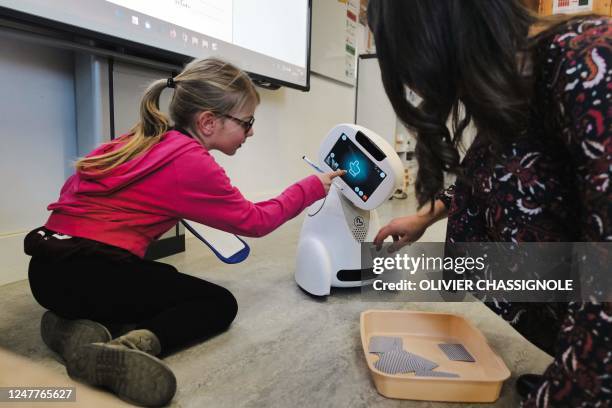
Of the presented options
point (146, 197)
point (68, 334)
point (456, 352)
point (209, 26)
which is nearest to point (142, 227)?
point (146, 197)

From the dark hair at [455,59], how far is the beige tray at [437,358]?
35 centimetres

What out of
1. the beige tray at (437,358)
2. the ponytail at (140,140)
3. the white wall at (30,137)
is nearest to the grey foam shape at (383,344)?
the beige tray at (437,358)

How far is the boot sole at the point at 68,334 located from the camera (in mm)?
699

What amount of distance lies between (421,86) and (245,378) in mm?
494

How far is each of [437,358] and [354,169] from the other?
1.36 ft

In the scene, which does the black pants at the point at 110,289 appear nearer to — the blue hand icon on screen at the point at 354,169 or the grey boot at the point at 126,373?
the grey boot at the point at 126,373

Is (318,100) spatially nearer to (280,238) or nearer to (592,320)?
(280,238)

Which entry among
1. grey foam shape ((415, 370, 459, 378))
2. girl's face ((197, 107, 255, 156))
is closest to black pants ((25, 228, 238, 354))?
→ girl's face ((197, 107, 255, 156))

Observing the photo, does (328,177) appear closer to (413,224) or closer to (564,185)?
(413,224)

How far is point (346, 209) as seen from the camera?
102cm

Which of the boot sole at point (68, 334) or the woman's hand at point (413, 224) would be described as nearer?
the boot sole at point (68, 334)

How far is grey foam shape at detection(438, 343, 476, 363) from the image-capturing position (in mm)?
761

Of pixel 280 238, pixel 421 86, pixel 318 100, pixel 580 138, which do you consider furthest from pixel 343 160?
pixel 318 100

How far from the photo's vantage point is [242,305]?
0.99 metres
